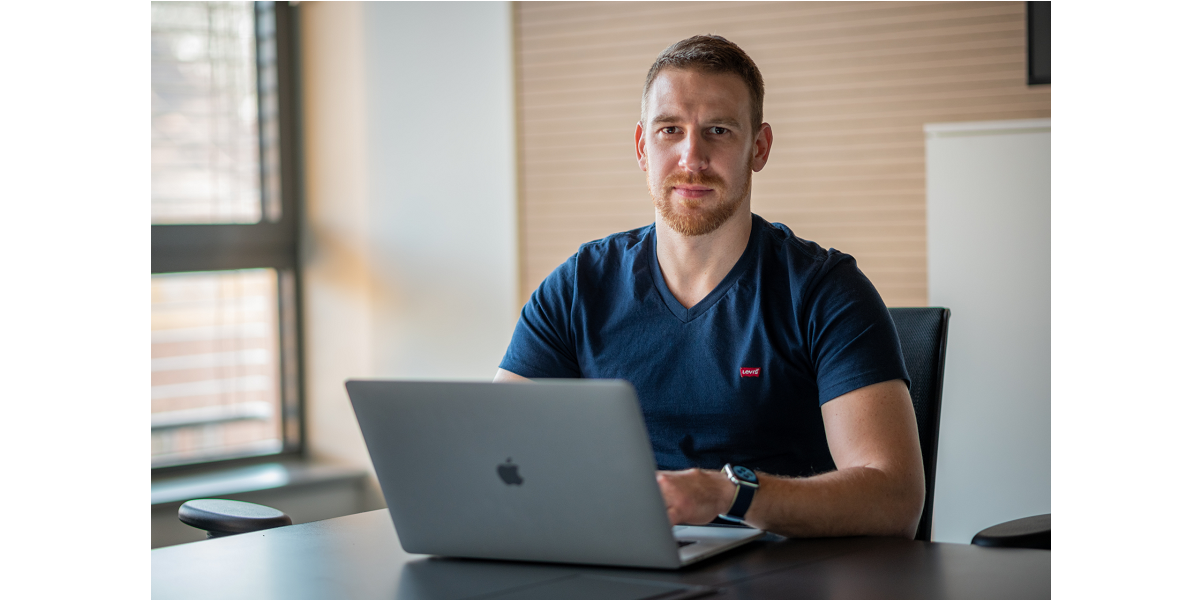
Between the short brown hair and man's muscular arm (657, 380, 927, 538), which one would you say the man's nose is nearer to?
the short brown hair

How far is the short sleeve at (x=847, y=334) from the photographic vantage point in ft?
5.20

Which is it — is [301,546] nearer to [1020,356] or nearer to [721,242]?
[721,242]

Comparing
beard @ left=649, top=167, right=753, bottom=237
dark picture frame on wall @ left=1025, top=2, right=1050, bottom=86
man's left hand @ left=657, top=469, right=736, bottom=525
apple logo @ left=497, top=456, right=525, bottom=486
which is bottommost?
man's left hand @ left=657, top=469, right=736, bottom=525

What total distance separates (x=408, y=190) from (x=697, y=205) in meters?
2.29

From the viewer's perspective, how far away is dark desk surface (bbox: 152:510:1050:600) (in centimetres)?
113

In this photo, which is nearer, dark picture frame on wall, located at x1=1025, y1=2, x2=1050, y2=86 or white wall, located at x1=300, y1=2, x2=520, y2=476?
dark picture frame on wall, located at x1=1025, y1=2, x2=1050, y2=86

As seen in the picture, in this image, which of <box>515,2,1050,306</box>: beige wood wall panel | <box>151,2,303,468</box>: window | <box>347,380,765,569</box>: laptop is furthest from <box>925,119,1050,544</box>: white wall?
<box>151,2,303,468</box>: window

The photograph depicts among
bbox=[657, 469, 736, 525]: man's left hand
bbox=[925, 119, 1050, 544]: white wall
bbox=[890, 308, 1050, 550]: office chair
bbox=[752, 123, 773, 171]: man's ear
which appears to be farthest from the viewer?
bbox=[925, 119, 1050, 544]: white wall

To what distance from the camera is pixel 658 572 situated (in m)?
1.20

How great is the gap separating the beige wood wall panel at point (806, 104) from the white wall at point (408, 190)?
5.1 inches

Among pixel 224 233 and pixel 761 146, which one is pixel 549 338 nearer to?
pixel 761 146
